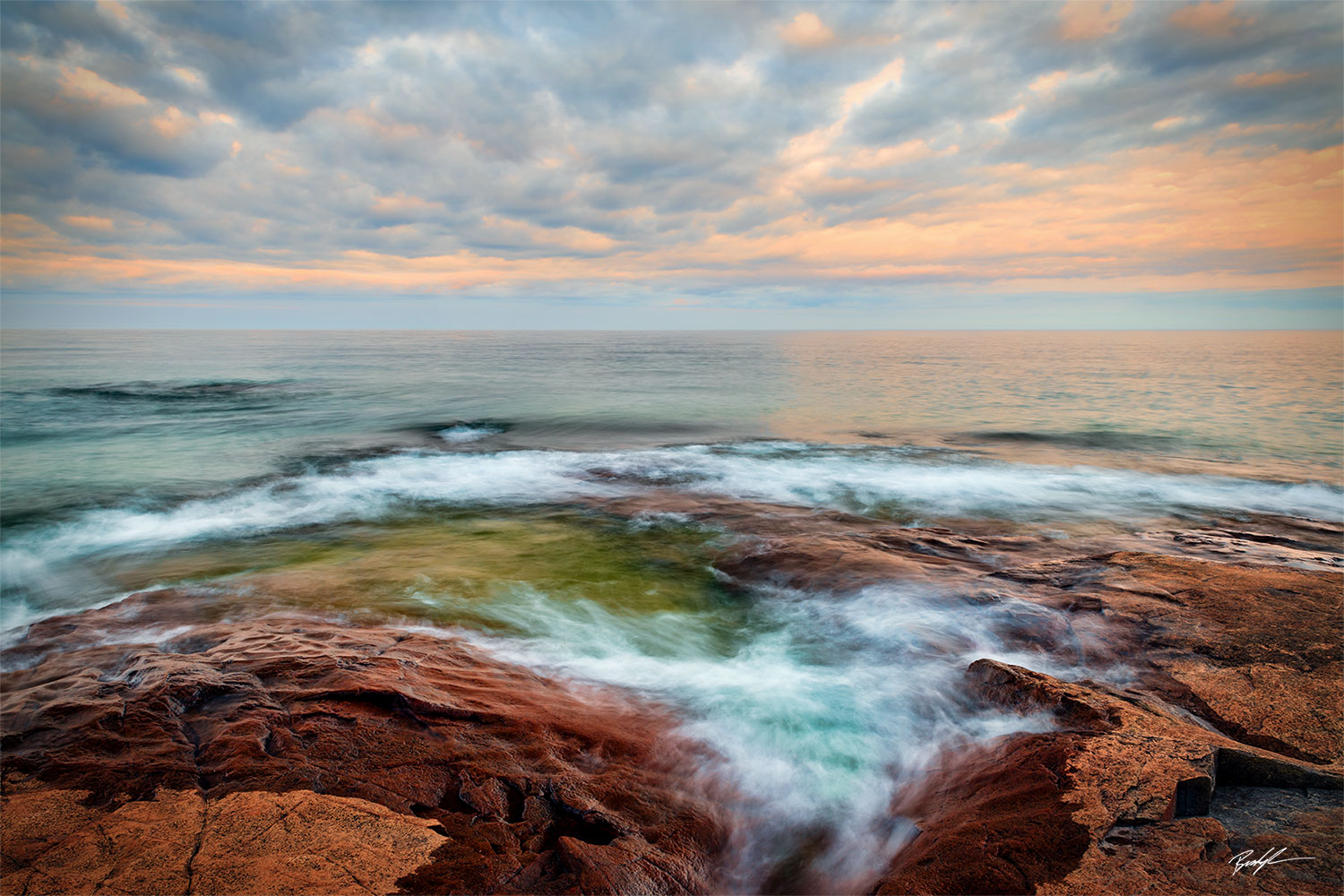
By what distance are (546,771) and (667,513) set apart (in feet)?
21.6

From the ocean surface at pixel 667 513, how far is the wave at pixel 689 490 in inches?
3.3

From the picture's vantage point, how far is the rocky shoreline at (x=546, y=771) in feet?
8.27

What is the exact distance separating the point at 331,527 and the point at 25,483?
842 cm

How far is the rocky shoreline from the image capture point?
252cm

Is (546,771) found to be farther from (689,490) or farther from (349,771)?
(689,490)

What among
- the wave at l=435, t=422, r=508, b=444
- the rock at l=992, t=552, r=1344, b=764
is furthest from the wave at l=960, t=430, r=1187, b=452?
the wave at l=435, t=422, r=508, b=444

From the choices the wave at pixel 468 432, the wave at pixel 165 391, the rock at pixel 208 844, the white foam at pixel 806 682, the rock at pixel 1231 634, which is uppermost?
the wave at pixel 165 391

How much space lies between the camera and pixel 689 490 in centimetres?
1130

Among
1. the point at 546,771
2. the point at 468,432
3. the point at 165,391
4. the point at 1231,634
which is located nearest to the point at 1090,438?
the point at 1231,634

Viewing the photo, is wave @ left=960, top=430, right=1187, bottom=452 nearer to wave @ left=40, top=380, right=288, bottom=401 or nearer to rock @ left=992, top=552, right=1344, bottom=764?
rock @ left=992, top=552, right=1344, bottom=764

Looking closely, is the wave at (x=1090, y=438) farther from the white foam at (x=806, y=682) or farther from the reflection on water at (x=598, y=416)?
the white foam at (x=806, y=682)

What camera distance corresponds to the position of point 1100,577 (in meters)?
6.22
